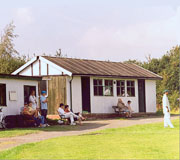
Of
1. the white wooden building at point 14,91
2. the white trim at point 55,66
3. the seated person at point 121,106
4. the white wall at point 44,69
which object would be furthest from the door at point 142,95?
the white wooden building at point 14,91

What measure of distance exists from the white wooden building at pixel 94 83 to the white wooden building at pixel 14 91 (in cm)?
343

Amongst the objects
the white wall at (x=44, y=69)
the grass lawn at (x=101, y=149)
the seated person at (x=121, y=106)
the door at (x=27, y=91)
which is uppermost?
the white wall at (x=44, y=69)

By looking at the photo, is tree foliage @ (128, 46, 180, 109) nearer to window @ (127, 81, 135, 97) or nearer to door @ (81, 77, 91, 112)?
window @ (127, 81, 135, 97)

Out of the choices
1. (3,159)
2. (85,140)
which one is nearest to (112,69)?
(85,140)

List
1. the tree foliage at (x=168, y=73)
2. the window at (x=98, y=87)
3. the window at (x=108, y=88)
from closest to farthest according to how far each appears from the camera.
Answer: the window at (x=98, y=87)
the window at (x=108, y=88)
the tree foliage at (x=168, y=73)

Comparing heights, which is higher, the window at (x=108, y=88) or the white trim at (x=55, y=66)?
the white trim at (x=55, y=66)

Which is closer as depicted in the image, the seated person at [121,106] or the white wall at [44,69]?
the white wall at [44,69]

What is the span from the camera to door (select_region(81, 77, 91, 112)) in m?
31.0

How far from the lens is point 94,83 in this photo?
31.5 meters

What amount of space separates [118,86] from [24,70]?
647 centimetres

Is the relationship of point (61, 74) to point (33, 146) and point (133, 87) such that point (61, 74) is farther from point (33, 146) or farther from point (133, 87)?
point (33, 146)

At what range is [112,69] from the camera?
34312mm

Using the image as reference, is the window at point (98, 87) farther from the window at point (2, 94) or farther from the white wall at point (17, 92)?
the window at point (2, 94)

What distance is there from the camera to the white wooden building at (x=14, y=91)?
24269mm
